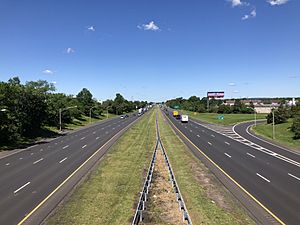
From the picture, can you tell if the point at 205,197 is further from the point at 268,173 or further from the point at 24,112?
the point at 24,112

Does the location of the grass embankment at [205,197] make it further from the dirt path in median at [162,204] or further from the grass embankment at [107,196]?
the grass embankment at [107,196]

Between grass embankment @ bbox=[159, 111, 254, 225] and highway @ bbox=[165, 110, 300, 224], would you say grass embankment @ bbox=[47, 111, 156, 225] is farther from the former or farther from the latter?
highway @ bbox=[165, 110, 300, 224]

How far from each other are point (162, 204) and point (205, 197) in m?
3.57

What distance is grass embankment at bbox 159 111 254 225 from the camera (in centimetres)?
1625

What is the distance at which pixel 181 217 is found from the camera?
16.0 m

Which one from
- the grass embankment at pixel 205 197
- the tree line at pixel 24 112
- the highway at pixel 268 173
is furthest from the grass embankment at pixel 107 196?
the tree line at pixel 24 112

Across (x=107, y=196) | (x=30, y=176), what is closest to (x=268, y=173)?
(x=107, y=196)

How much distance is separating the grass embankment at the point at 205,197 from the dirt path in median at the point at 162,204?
87 cm

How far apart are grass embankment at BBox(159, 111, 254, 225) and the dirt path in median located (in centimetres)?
87

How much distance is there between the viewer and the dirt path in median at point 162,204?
51.5ft

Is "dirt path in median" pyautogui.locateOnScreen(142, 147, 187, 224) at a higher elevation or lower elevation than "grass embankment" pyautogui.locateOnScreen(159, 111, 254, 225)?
higher

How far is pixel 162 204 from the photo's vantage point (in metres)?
18.1

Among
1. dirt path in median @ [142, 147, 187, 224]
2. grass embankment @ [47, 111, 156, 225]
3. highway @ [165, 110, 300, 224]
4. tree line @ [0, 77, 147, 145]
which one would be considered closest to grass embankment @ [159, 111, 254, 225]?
dirt path in median @ [142, 147, 187, 224]

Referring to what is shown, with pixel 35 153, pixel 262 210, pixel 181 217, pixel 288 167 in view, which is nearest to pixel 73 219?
pixel 181 217
